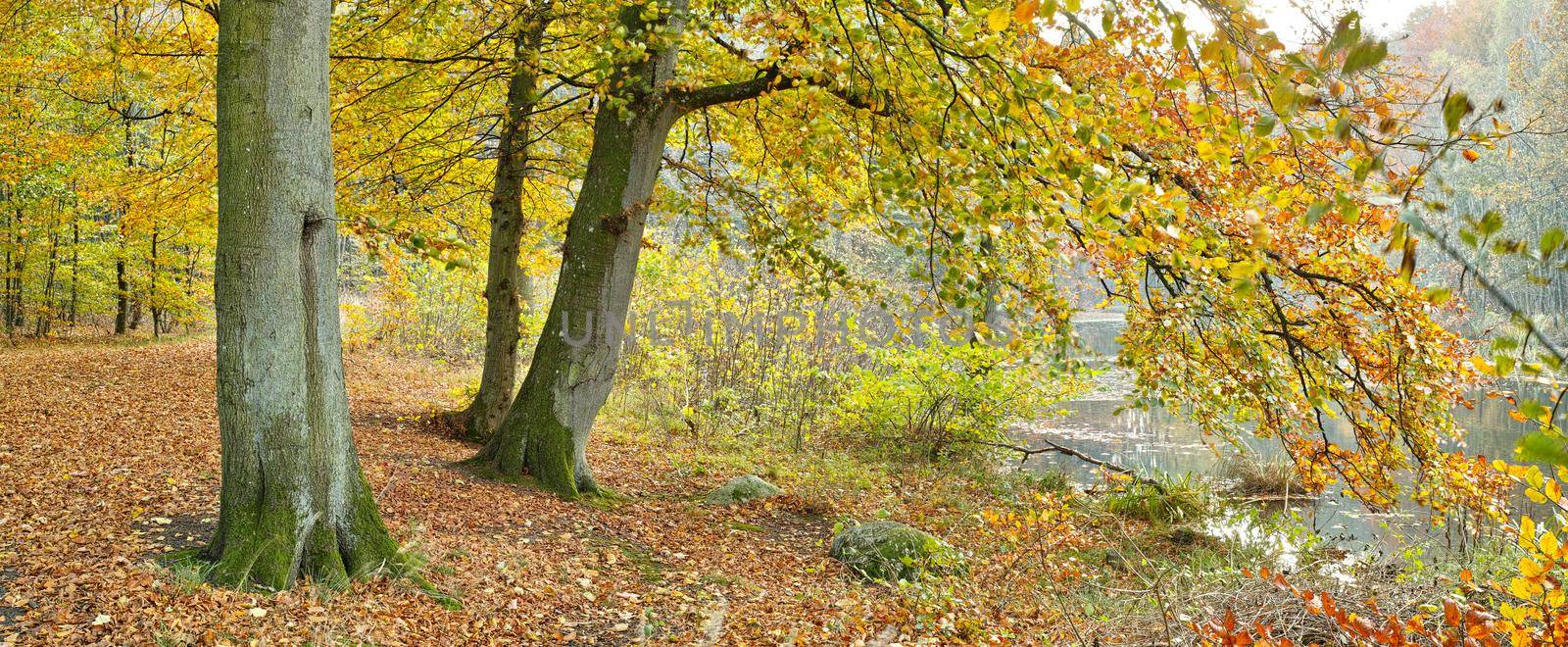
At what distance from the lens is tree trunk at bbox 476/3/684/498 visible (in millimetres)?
6340

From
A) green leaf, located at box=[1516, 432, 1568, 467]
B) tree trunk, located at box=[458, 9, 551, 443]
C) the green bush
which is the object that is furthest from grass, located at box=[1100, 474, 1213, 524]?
green leaf, located at box=[1516, 432, 1568, 467]

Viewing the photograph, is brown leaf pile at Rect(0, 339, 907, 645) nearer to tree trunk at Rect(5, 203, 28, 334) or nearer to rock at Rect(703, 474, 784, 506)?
rock at Rect(703, 474, 784, 506)

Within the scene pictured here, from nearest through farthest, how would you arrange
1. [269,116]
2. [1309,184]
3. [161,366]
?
[269,116], [1309,184], [161,366]

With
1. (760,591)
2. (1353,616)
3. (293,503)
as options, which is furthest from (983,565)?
(293,503)

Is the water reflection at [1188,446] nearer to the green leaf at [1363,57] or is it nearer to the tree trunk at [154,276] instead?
the green leaf at [1363,57]

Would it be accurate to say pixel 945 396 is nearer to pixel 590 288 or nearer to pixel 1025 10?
pixel 590 288

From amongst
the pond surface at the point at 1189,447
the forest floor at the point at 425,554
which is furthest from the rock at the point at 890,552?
the pond surface at the point at 1189,447

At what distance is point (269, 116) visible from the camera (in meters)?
3.56

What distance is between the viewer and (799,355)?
37.3 ft

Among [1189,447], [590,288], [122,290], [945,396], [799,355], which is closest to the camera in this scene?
[590,288]

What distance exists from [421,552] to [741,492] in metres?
3.27

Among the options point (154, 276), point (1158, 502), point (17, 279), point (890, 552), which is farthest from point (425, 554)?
point (17, 279)

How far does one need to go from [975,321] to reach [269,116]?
3.28 m

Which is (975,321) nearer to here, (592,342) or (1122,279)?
(1122,279)
